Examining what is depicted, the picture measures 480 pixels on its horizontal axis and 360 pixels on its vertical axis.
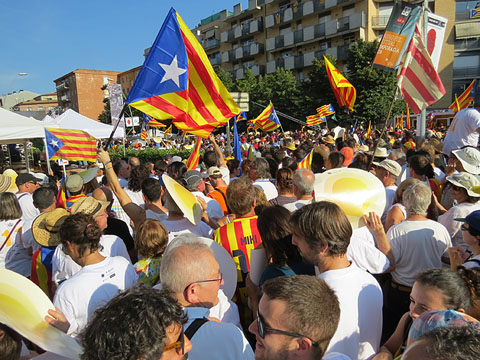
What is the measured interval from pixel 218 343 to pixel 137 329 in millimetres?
567

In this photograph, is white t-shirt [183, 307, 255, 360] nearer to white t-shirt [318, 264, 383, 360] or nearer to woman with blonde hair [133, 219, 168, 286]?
white t-shirt [318, 264, 383, 360]

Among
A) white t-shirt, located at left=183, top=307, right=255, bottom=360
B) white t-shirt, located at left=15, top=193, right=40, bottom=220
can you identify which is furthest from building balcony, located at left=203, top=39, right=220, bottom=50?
white t-shirt, located at left=183, top=307, right=255, bottom=360

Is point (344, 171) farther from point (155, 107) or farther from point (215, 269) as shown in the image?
point (155, 107)

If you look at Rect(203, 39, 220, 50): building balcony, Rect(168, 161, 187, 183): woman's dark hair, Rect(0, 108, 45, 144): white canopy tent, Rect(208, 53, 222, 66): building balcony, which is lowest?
Rect(168, 161, 187, 183): woman's dark hair

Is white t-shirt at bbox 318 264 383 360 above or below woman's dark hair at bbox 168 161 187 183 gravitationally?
below

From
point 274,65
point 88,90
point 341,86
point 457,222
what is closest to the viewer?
point 457,222

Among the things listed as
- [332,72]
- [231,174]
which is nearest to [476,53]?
[332,72]

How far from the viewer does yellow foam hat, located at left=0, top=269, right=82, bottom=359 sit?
4.72ft

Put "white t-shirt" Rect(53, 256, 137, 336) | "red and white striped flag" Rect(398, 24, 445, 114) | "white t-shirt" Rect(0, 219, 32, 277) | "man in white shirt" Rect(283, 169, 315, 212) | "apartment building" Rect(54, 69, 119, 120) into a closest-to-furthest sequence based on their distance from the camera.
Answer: "white t-shirt" Rect(53, 256, 137, 336)
"white t-shirt" Rect(0, 219, 32, 277)
"man in white shirt" Rect(283, 169, 315, 212)
"red and white striped flag" Rect(398, 24, 445, 114)
"apartment building" Rect(54, 69, 119, 120)

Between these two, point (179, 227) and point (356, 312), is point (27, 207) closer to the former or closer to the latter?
point (179, 227)

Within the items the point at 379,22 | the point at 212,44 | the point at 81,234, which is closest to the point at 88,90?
the point at 212,44

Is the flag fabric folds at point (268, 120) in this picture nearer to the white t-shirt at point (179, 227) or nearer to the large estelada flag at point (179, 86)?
the large estelada flag at point (179, 86)

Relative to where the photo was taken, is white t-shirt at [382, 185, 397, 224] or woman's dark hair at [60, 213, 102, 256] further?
white t-shirt at [382, 185, 397, 224]

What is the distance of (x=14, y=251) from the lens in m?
3.73
